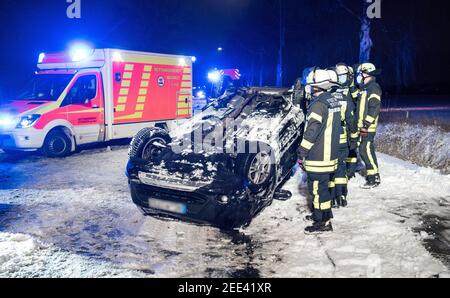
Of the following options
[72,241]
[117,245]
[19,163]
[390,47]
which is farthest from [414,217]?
[390,47]

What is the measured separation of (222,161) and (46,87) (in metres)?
6.94

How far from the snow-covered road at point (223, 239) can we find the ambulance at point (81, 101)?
2775mm

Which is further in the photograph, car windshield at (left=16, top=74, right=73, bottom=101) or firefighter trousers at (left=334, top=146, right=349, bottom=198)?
car windshield at (left=16, top=74, right=73, bottom=101)

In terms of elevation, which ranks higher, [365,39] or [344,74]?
[365,39]

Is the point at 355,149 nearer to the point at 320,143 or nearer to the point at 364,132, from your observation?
the point at 364,132

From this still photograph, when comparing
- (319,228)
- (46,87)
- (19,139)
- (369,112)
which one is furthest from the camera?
(46,87)

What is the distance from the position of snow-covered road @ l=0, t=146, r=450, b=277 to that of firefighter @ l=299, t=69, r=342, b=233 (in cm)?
32

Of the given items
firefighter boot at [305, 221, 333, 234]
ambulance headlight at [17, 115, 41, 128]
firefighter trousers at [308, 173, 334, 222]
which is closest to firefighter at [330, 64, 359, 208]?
firefighter trousers at [308, 173, 334, 222]

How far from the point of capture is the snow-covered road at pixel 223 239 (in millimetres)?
3789

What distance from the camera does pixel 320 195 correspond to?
470 cm

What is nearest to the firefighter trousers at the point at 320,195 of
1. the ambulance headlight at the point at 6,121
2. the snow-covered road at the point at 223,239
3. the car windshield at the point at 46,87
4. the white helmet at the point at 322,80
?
the snow-covered road at the point at 223,239

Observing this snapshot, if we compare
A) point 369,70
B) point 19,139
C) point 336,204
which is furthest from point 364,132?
point 19,139

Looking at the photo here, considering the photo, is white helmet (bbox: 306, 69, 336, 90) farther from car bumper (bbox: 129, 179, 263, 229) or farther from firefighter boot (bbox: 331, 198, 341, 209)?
firefighter boot (bbox: 331, 198, 341, 209)

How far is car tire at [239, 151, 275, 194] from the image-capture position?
466 cm
